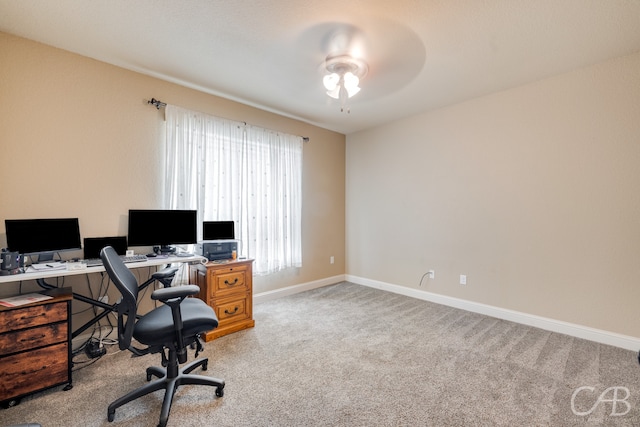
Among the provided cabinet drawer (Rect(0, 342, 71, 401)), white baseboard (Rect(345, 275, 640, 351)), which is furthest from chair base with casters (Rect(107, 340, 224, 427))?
white baseboard (Rect(345, 275, 640, 351))

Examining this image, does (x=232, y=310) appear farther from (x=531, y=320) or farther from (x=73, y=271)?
(x=531, y=320)

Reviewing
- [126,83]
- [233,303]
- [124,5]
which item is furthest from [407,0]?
[233,303]

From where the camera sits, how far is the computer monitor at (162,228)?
2.81m

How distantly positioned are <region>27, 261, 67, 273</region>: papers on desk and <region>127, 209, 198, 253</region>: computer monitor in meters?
0.55

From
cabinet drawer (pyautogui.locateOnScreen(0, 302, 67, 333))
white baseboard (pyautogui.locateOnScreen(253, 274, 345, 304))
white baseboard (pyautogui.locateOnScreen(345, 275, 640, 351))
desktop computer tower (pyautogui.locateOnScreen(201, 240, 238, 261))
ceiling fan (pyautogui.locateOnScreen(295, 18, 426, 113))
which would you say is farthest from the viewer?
white baseboard (pyautogui.locateOnScreen(253, 274, 345, 304))

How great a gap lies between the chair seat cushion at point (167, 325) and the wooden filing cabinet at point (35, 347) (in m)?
0.71

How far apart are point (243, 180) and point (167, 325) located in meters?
2.25

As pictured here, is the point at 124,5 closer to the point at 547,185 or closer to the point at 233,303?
the point at 233,303

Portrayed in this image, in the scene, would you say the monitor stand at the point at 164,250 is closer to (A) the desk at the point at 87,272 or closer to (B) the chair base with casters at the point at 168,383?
(A) the desk at the point at 87,272

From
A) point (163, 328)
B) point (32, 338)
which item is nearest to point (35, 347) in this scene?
point (32, 338)

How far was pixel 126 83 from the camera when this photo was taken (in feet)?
9.61

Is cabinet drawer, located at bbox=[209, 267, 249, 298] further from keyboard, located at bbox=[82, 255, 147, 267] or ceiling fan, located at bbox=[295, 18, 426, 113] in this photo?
ceiling fan, located at bbox=[295, 18, 426, 113]

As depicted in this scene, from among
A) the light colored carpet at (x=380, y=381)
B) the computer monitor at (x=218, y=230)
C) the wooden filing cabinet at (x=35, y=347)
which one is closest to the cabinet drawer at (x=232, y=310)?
the light colored carpet at (x=380, y=381)

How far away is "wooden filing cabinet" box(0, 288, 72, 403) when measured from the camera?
1.87m
